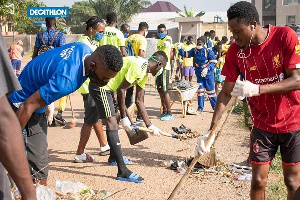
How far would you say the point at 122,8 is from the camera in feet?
160

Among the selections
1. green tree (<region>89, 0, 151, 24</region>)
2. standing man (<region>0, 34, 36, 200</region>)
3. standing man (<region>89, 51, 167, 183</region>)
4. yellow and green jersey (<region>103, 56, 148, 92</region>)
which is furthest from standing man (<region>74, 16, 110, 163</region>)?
green tree (<region>89, 0, 151, 24</region>)

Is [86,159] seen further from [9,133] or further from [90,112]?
[9,133]

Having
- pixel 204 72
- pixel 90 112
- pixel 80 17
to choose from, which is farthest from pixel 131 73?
pixel 80 17

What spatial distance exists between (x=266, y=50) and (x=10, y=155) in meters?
2.62

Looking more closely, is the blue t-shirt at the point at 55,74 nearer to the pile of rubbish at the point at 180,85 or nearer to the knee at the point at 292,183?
the knee at the point at 292,183

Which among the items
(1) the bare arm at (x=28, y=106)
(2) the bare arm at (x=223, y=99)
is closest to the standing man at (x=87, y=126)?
(2) the bare arm at (x=223, y=99)

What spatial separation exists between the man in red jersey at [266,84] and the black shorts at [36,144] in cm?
156

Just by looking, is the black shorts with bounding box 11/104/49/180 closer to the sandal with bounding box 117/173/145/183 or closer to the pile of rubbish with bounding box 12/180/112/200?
the pile of rubbish with bounding box 12/180/112/200

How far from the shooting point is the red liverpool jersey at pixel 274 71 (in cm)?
372

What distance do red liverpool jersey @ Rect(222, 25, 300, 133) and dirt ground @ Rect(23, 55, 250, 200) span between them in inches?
65.8

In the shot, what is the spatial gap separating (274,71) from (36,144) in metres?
2.37

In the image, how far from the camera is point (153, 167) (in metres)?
6.47

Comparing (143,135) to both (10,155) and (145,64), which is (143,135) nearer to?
(145,64)

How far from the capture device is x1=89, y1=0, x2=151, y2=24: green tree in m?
47.8
